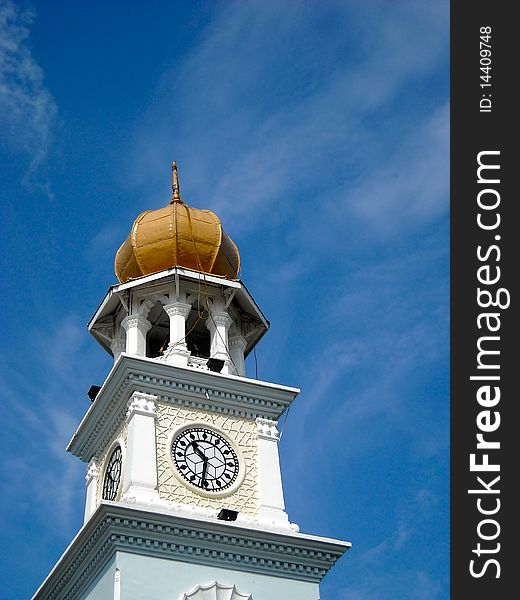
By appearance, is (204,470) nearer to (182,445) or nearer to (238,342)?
(182,445)

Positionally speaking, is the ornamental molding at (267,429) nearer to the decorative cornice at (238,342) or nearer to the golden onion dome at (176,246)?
the decorative cornice at (238,342)

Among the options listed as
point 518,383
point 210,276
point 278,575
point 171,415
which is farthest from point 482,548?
point 210,276

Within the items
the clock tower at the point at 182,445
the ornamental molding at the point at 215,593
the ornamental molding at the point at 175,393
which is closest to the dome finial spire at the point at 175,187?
the clock tower at the point at 182,445

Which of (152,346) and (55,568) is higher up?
(152,346)

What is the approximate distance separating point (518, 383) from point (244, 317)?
463 inches

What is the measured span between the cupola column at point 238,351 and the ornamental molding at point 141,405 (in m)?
3.11

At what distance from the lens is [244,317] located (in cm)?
2841

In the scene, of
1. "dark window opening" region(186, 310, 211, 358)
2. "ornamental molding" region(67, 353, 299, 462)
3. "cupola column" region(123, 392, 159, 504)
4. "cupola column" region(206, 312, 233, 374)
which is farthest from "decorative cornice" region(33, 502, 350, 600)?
"dark window opening" region(186, 310, 211, 358)

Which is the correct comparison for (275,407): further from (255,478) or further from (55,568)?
(55,568)

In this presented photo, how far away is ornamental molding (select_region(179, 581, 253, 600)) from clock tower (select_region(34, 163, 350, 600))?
1.0 inches

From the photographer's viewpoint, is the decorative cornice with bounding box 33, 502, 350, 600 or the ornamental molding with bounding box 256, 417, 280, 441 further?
the ornamental molding with bounding box 256, 417, 280, 441

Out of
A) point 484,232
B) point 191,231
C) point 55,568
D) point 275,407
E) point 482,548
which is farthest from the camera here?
point 191,231

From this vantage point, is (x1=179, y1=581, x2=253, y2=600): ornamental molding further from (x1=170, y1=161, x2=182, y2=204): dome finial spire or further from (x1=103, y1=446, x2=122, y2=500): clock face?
(x1=170, y1=161, x2=182, y2=204): dome finial spire

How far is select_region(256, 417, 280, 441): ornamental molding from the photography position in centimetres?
2556
